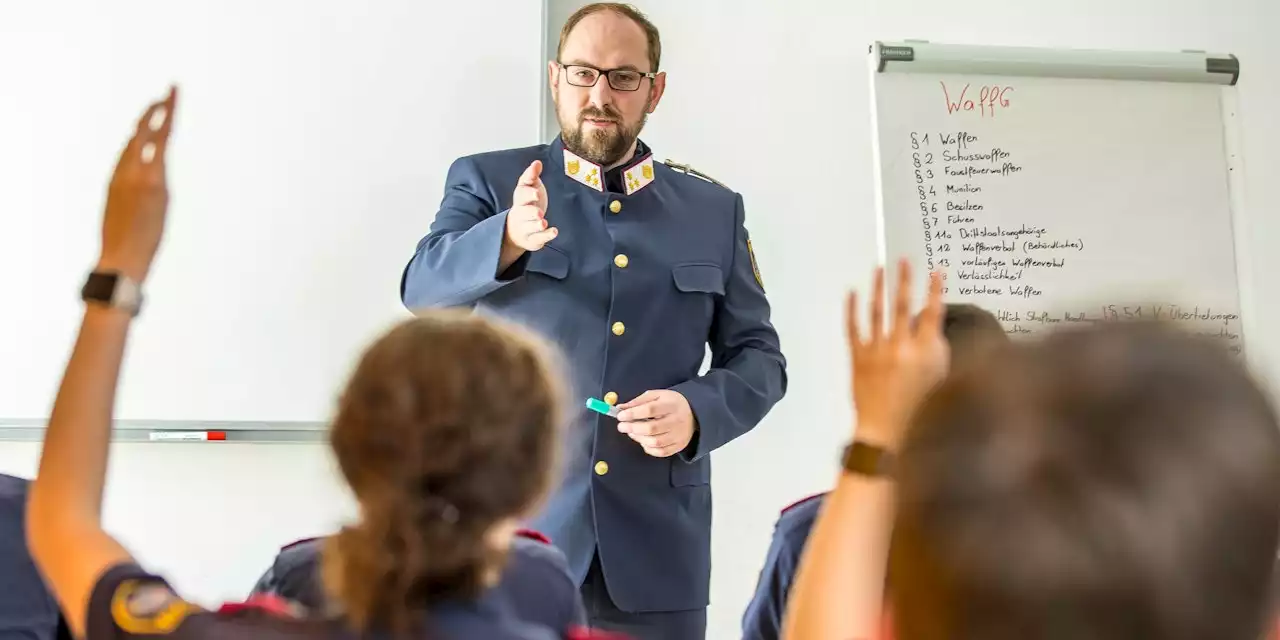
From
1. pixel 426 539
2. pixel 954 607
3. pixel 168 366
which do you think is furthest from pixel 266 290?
pixel 954 607

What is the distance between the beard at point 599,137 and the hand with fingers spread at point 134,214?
896 mm

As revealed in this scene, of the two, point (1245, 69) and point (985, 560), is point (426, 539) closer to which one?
point (985, 560)

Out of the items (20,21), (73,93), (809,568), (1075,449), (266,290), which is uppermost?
(20,21)

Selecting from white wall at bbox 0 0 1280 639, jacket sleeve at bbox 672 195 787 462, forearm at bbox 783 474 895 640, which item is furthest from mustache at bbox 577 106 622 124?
forearm at bbox 783 474 895 640

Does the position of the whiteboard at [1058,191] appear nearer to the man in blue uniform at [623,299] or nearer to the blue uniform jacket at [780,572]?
the man in blue uniform at [623,299]

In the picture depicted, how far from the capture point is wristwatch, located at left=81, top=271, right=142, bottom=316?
81 cm

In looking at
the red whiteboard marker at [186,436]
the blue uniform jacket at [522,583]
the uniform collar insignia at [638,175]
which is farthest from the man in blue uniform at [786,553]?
the red whiteboard marker at [186,436]

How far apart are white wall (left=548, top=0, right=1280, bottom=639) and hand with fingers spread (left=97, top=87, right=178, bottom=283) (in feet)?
5.33

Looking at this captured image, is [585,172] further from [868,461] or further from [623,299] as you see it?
[868,461]

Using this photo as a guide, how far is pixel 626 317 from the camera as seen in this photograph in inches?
62.8

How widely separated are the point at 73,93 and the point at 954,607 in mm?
2119

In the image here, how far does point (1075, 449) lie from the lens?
0.45 metres

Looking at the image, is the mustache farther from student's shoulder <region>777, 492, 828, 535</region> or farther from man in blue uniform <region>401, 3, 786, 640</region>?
student's shoulder <region>777, 492, 828, 535</region>

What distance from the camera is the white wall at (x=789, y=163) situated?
94.3 inches
